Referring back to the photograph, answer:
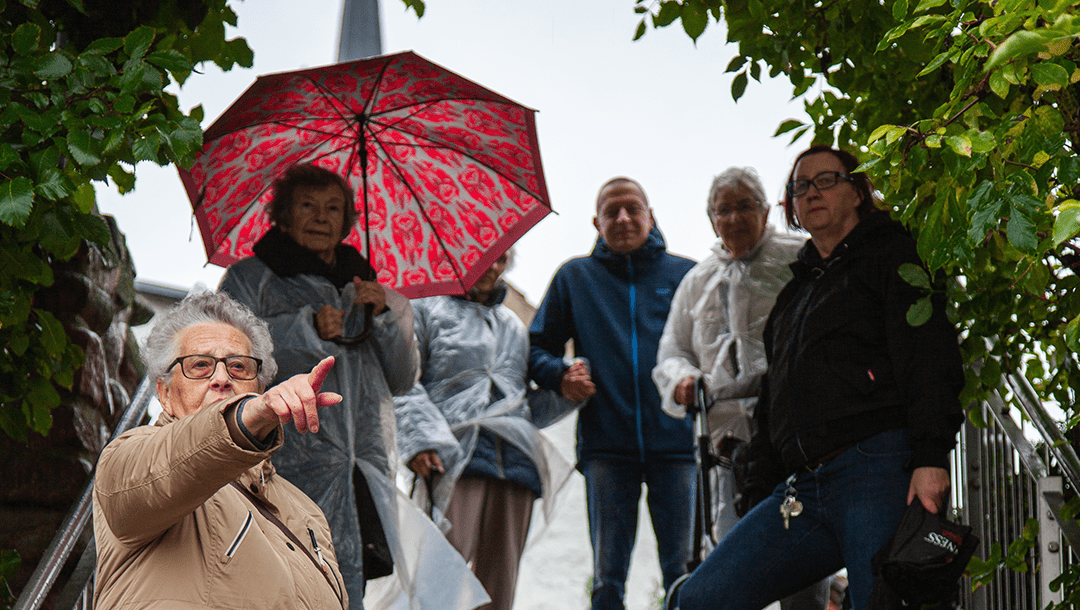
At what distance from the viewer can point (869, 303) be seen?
146 inches

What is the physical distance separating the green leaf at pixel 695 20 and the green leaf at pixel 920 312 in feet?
4.07

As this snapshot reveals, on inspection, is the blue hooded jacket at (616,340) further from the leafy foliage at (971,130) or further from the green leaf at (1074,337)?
the green leaf at (1074,337)

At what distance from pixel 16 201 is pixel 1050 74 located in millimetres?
2372

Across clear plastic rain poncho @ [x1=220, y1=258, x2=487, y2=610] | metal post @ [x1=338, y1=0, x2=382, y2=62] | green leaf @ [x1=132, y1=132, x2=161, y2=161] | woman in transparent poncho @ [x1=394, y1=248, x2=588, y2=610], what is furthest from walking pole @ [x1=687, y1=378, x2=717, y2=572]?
metal post @ [x1=338, y1=0, x2=382, y2=62]

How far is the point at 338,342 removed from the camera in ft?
14.4

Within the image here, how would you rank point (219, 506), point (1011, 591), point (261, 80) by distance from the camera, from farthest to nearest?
point (261, 80) → point (1011, 591) → point (219, 506)

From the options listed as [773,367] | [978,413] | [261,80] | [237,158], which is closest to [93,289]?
[237,158]

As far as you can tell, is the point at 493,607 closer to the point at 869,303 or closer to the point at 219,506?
the point at 869,303

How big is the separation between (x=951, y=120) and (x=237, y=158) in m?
3.07

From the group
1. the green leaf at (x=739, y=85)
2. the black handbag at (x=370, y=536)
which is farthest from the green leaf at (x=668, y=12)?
the black handbag at (x=370, y=536)

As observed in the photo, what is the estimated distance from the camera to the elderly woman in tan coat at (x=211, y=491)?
2.14 meters

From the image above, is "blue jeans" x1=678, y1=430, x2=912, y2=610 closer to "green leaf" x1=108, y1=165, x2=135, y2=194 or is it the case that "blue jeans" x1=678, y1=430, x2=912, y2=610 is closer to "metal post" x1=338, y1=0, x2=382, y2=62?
"green leaf" x1=108, y1=165, x2=135, y2=194

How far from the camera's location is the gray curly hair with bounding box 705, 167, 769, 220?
5.18m

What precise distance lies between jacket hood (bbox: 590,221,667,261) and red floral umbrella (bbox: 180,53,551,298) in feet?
2.41
